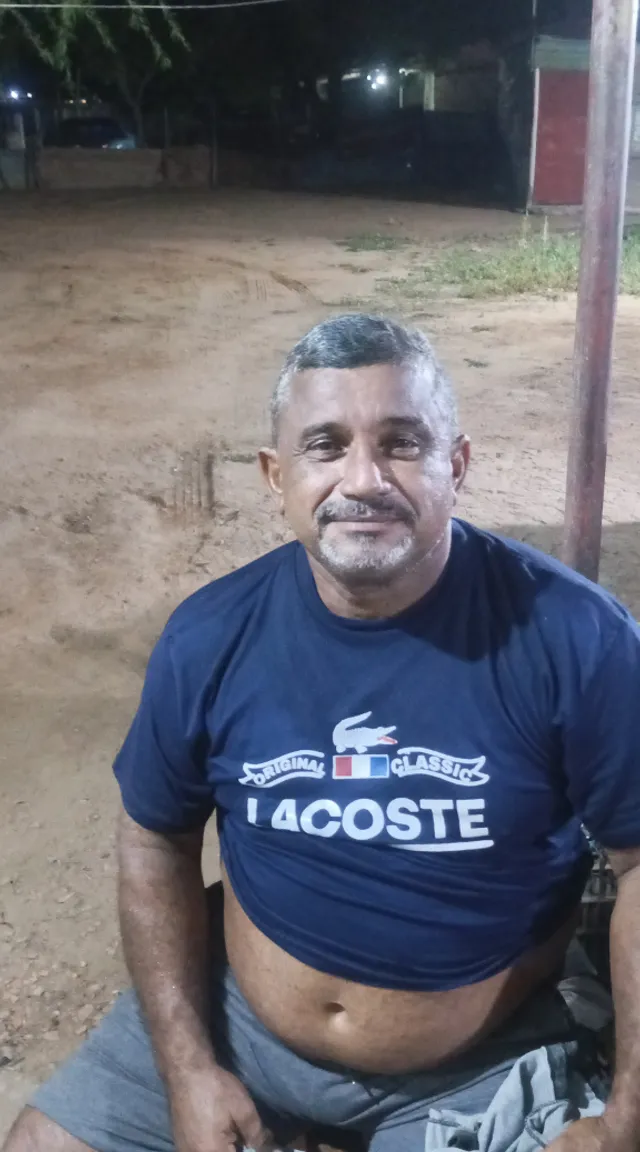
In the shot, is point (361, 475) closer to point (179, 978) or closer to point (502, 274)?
point (179, 978)

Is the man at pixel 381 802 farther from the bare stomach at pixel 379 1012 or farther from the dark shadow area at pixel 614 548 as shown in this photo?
the dark shadow area at pixel 614 548

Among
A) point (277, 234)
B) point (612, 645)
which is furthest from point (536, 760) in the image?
point (277, 234)

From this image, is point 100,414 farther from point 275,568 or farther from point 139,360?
point 275,568

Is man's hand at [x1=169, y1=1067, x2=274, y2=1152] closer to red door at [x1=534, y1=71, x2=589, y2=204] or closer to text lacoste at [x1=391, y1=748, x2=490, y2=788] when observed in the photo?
text lacoste at [x1=391, y1=748, x2=490, y2=788]

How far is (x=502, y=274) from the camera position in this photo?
10.8 m

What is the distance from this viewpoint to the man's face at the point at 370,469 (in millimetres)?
1628

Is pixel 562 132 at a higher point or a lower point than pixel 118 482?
higher

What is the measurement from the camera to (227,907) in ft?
6.19

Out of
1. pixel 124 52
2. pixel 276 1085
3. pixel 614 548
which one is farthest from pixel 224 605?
pixel 124 52

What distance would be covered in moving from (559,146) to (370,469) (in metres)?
18.8

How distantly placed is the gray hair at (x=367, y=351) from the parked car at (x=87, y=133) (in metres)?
25.2

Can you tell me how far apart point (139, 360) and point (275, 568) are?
6.45 meters

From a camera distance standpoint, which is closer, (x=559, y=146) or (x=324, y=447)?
(x=324, y=447)

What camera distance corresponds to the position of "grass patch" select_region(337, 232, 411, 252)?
512 inches
